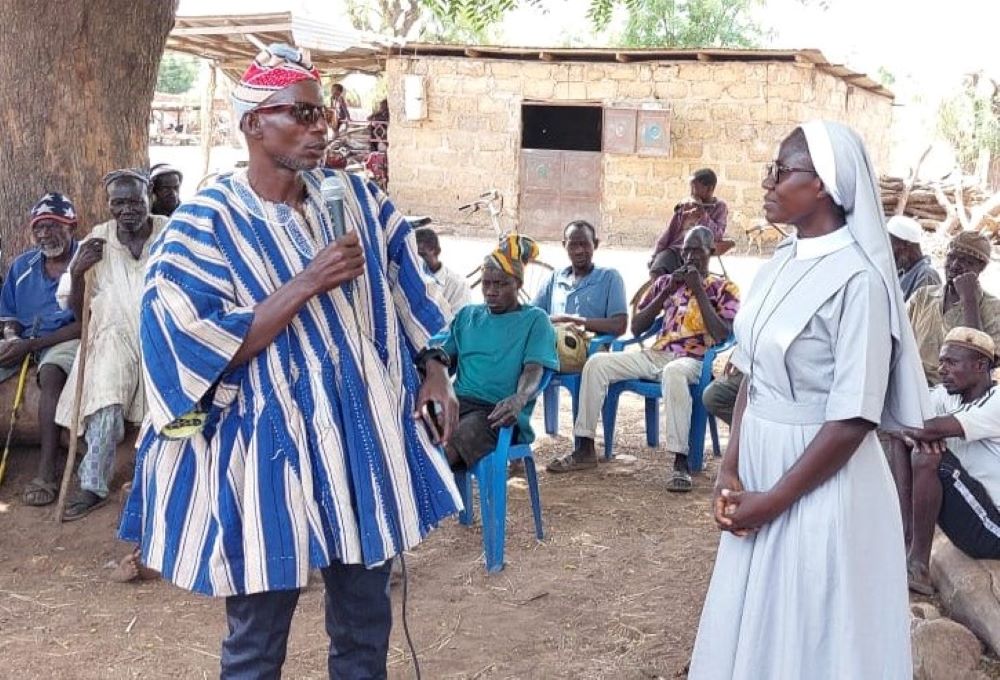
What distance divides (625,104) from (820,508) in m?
13.0

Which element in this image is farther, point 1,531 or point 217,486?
point 1,531

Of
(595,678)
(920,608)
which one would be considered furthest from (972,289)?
(595,678)

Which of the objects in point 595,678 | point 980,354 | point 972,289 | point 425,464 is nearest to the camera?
point 425,464

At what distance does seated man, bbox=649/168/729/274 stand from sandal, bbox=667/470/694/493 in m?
1.97

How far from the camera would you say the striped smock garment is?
2.21 meters

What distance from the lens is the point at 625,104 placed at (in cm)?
1488

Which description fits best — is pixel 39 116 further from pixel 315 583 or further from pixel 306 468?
pixel 306 468

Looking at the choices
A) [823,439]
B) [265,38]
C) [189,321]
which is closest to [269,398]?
[189,321]

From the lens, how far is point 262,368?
2273 millimetres

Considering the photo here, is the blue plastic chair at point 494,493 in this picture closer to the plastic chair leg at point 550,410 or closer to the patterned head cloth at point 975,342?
the patterned head cloth at point 975,342

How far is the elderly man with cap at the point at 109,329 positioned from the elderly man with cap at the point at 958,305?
3667 mm

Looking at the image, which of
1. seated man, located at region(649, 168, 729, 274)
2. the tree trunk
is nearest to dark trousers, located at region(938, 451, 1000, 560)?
seated man, located at region(649, 168, 729, 274)

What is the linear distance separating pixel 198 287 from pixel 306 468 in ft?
1.45

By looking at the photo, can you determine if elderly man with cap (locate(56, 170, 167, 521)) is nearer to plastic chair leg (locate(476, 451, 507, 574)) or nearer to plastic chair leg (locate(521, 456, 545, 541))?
plastic chair leg (locate(476, 451, 507, 574))
